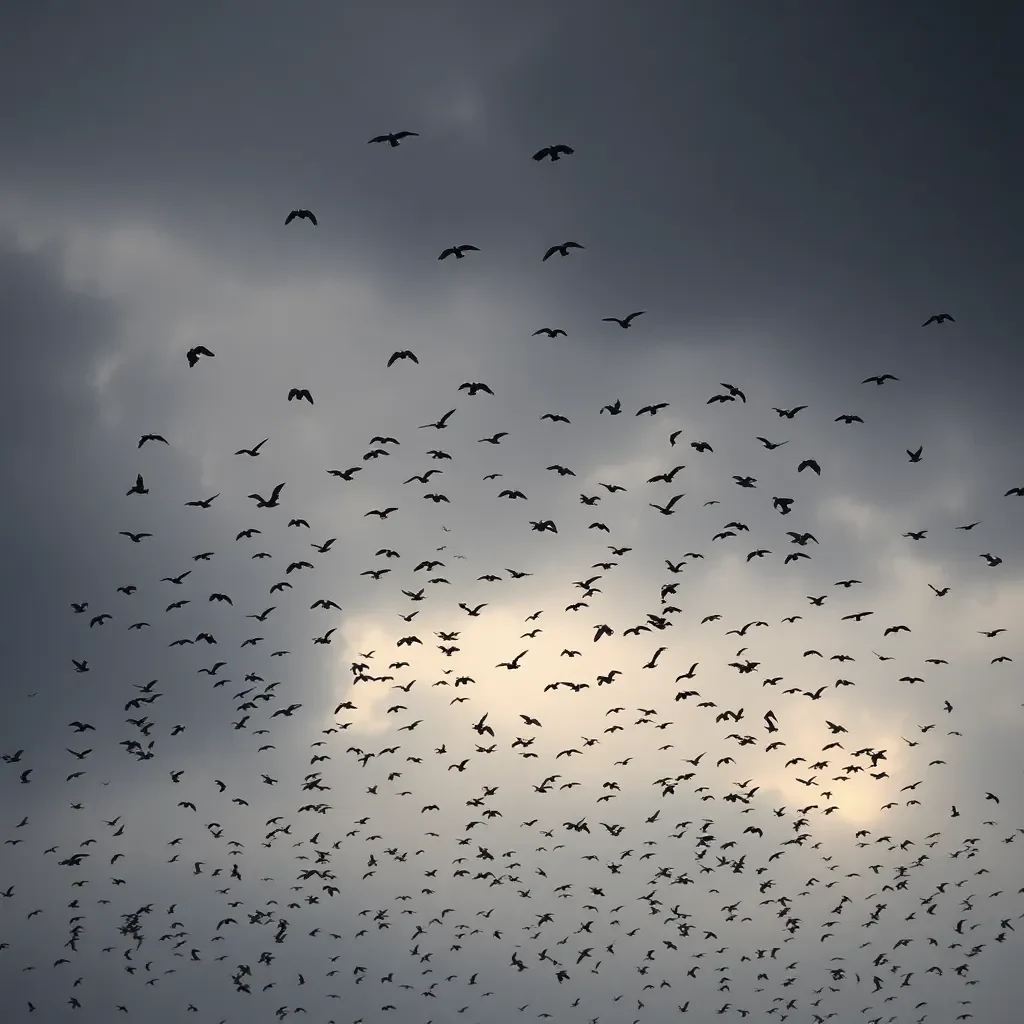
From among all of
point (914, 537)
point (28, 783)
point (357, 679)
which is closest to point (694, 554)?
point (914, 537)

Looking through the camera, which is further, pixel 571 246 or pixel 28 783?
pixel 28 783

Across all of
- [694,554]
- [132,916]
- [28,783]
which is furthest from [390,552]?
[132,916]

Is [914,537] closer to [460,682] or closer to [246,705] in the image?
[460,682]

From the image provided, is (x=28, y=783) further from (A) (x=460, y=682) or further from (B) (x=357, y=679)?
(A) (x=460, y=682)

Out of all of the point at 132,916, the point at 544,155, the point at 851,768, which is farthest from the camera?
the point at 132,916

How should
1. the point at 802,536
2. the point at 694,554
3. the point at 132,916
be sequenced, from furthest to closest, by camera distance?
the point at 132,916 → the point at 694,554 → the point at 802,536

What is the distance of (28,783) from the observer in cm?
6944

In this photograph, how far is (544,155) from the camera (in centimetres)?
3597

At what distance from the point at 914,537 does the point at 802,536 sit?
6724 mm

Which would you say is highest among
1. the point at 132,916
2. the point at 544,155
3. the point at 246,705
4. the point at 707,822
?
the point at 544,155

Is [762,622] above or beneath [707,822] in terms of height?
above

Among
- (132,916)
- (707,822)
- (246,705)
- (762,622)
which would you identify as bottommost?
(132,916)

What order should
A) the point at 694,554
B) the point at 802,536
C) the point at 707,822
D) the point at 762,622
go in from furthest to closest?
the point at 707,822 < the point at 762,622 < the point at 694,554 < the point at 802,536

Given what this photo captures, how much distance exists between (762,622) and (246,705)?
3820 cm
